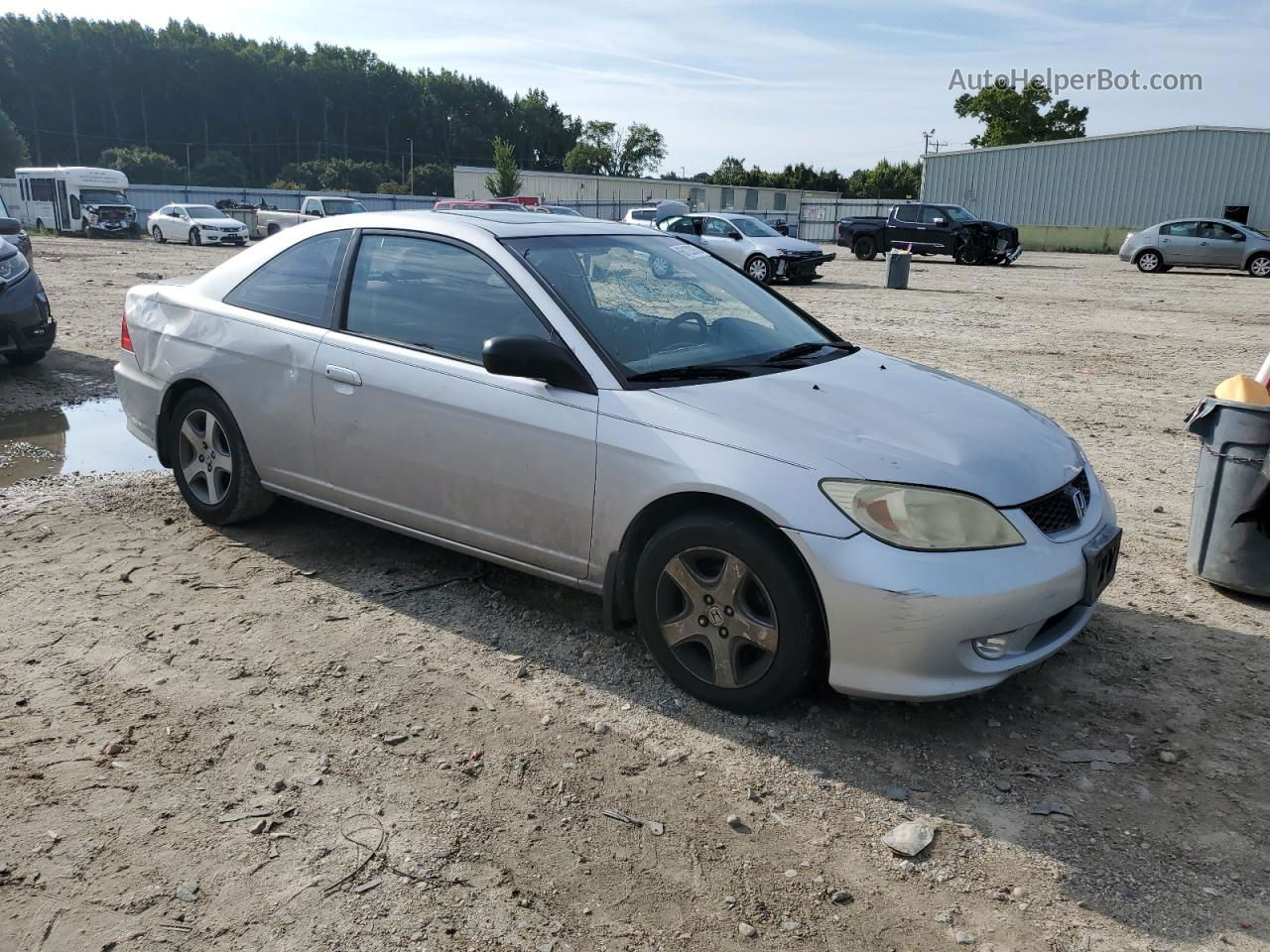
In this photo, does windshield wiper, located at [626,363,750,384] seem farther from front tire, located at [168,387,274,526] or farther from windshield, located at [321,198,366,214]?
windshield, located at [321,198,366,214]

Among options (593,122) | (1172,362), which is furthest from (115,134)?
(1172,362)

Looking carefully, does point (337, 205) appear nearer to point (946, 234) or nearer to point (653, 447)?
point (946, 234)

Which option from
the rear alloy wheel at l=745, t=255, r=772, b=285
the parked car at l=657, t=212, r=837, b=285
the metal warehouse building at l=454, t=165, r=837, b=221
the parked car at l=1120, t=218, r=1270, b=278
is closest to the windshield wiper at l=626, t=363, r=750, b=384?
the parked car at l=657, t=212, r=837, b=285

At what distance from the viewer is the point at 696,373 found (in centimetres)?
381

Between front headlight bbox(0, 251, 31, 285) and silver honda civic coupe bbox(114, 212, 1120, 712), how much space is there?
4724 mm

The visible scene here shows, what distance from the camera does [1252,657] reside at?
399 cm

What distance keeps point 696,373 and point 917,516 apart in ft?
3.43

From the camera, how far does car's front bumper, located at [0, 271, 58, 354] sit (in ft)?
28.4

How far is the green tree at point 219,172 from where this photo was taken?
315 ft

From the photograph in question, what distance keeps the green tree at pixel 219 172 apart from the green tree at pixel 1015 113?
67.3 metres

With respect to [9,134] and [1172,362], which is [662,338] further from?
[9,134]

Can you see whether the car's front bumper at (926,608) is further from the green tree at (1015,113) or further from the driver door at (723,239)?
the green tree at (1015,113)

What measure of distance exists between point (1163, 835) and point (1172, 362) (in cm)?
1009

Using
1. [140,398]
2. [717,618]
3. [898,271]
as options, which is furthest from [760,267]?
[717,618]
